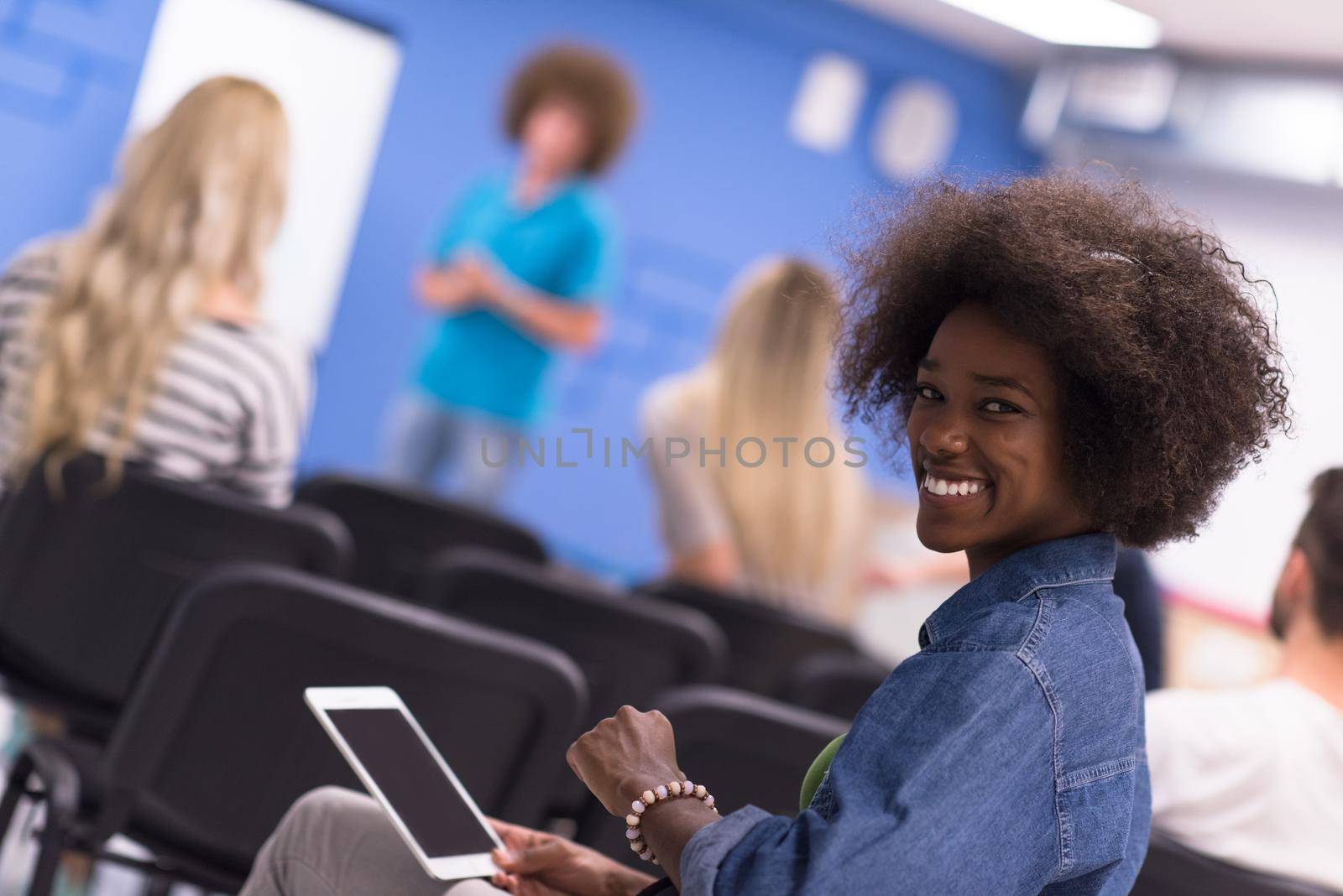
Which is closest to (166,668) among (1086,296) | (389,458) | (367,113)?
(1086,296)

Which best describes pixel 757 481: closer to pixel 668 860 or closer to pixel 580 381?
pixel 668 860

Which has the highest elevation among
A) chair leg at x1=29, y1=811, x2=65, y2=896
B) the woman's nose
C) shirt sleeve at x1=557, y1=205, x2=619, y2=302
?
shirt sleeve at x1=557, y1=205, x2=619, y2=302

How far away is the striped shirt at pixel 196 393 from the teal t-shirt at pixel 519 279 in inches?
118

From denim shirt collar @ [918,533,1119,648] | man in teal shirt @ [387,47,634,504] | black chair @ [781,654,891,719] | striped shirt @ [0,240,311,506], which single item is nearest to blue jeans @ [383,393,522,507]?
man in teal shirt @ [387,47,634,504]

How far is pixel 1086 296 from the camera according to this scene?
1259 mm

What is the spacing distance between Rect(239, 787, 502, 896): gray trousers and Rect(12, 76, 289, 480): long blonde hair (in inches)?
49.3

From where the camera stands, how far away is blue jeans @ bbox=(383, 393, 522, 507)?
5902mm

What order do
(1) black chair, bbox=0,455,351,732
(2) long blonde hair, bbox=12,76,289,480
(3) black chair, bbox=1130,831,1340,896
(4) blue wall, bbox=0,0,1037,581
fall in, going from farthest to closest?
(4) blue wall, bbox=0,0,1037,581, (2) long blonde hair, bbox=12,76,289,480, (1) black chair, bbox=0,455,351,732, (3) black chair, bbox=1130,831,1340,896

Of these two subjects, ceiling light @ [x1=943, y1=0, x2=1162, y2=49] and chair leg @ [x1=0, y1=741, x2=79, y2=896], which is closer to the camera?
chair leg @ [x1=0, y1=741, x2=79, y2=896]

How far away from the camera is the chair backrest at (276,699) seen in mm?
1810

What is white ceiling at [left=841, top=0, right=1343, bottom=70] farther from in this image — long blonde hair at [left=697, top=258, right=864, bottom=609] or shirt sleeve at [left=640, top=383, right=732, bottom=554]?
shirt sleeve at [left=640, top=383, right=732, bottom=554]

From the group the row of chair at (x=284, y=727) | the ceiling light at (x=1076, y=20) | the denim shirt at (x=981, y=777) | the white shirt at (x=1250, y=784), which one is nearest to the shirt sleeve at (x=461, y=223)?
the ceiling light at (x=1076, y=20)

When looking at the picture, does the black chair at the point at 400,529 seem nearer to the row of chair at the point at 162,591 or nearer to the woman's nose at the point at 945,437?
the row of chair at the point at 162,591

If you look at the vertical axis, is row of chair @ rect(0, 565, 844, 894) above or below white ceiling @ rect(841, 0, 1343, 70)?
below
